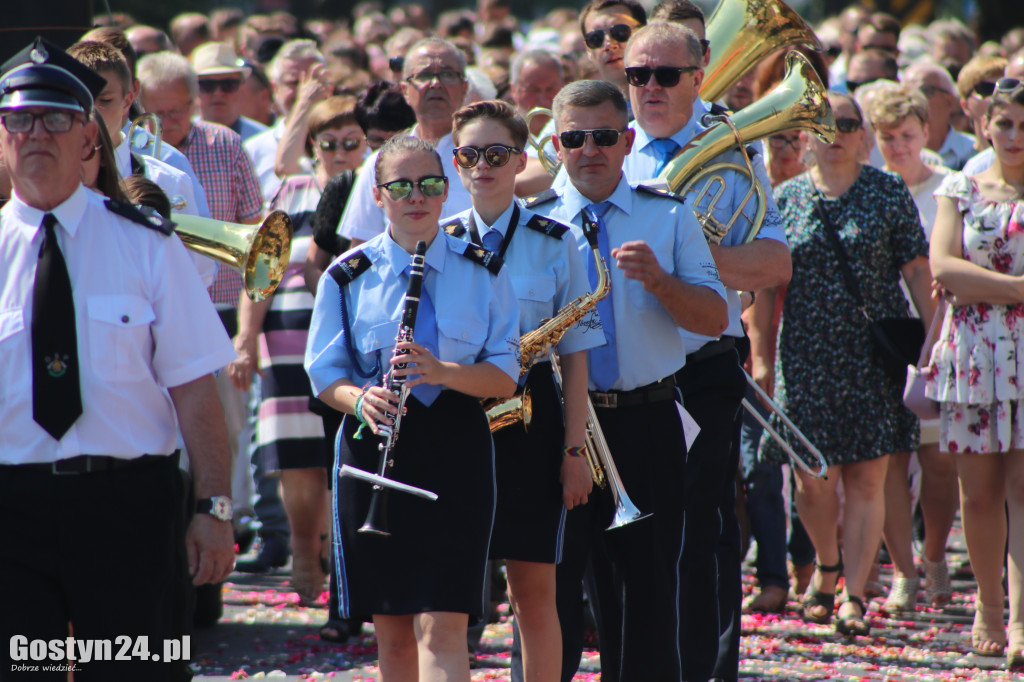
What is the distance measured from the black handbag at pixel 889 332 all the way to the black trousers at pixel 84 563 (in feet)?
13.5

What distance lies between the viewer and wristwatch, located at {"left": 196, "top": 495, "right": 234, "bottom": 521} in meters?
3.74

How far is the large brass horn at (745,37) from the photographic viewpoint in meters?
6.43

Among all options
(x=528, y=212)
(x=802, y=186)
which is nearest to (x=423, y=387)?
(x=528, y=212)

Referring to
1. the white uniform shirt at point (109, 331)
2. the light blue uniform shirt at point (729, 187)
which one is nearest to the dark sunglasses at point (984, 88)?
the light blue uniform shirt at point (729, 187)

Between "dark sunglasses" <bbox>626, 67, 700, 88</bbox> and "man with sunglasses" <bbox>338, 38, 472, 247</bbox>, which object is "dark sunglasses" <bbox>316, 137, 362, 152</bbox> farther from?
"dark sunglasses" <bbox>626, 67, 700, 88</bbox>

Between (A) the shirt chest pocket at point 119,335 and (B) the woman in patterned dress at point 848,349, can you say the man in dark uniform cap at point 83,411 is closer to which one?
(A) the shirt chest pocket at point 119,335

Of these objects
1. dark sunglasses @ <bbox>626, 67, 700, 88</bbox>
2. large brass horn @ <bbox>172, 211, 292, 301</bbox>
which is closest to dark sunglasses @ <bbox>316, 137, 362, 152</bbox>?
large brass horn @ <bbox>172, 211, 292, 301</bbox>

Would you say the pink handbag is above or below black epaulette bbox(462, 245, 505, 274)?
below

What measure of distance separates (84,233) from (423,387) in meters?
1.11

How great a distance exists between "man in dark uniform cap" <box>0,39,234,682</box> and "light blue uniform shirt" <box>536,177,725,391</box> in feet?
5.28

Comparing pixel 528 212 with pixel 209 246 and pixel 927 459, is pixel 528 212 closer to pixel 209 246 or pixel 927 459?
pixel 209 246

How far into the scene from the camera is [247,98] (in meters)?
10.4

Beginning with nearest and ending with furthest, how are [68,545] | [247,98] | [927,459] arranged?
[68,545] < [927,459] < [247,98]

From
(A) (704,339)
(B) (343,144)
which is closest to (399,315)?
(A) (704,339)
